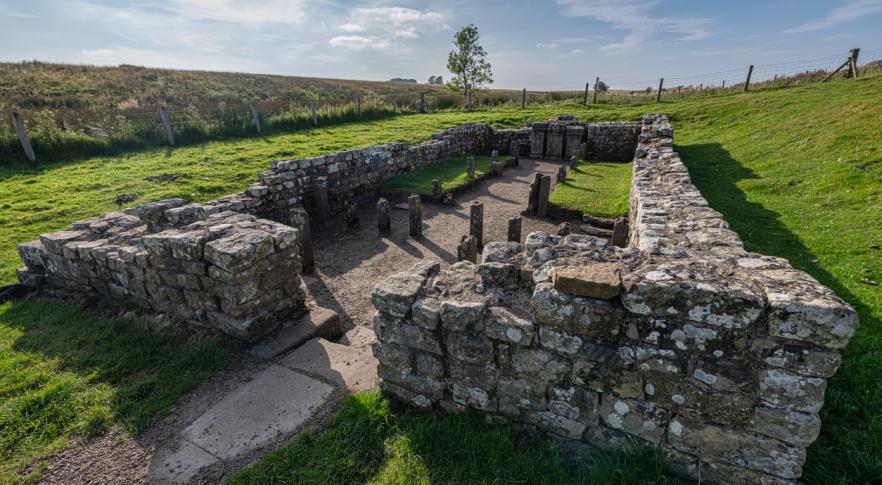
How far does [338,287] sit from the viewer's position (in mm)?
8391

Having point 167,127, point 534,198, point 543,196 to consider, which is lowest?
point 534,198

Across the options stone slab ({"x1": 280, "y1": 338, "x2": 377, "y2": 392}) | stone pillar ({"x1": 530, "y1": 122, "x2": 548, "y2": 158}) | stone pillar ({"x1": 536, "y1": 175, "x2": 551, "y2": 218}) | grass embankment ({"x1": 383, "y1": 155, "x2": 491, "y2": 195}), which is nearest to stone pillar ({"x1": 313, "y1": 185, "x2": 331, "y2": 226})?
grass embankment ({"x1": 383, "y1": 155, "x2": 491, "y2": 195})

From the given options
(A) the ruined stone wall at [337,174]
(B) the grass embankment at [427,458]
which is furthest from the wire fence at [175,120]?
(B) the grass embankment at [427,458]

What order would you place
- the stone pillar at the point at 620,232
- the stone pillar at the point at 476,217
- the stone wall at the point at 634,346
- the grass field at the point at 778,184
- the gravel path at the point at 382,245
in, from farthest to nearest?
the stone pillar at the point at 476,217, the stone pillar at the point at 620,232, the gravel path at the point at 382,245, the grass field at the point at 778,184, the stone wall at the point at 634,346

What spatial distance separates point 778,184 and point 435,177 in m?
11.3

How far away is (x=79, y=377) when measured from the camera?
15.6 feet

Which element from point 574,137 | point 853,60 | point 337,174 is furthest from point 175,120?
point 853,60

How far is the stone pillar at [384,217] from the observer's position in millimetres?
11242

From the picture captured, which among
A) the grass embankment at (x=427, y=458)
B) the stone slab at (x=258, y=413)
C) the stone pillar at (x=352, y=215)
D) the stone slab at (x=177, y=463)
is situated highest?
the stone pillar at (x=352, y=215)

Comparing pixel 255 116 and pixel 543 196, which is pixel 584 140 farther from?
pixel 255 116

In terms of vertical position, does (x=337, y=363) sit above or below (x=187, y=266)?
below

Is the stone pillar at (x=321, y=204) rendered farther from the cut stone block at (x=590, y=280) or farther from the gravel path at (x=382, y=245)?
the cut stone block at (x=590, y=280)

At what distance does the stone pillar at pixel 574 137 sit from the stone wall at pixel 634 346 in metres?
18.4

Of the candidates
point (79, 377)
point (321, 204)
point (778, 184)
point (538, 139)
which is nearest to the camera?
point (79, 377)
